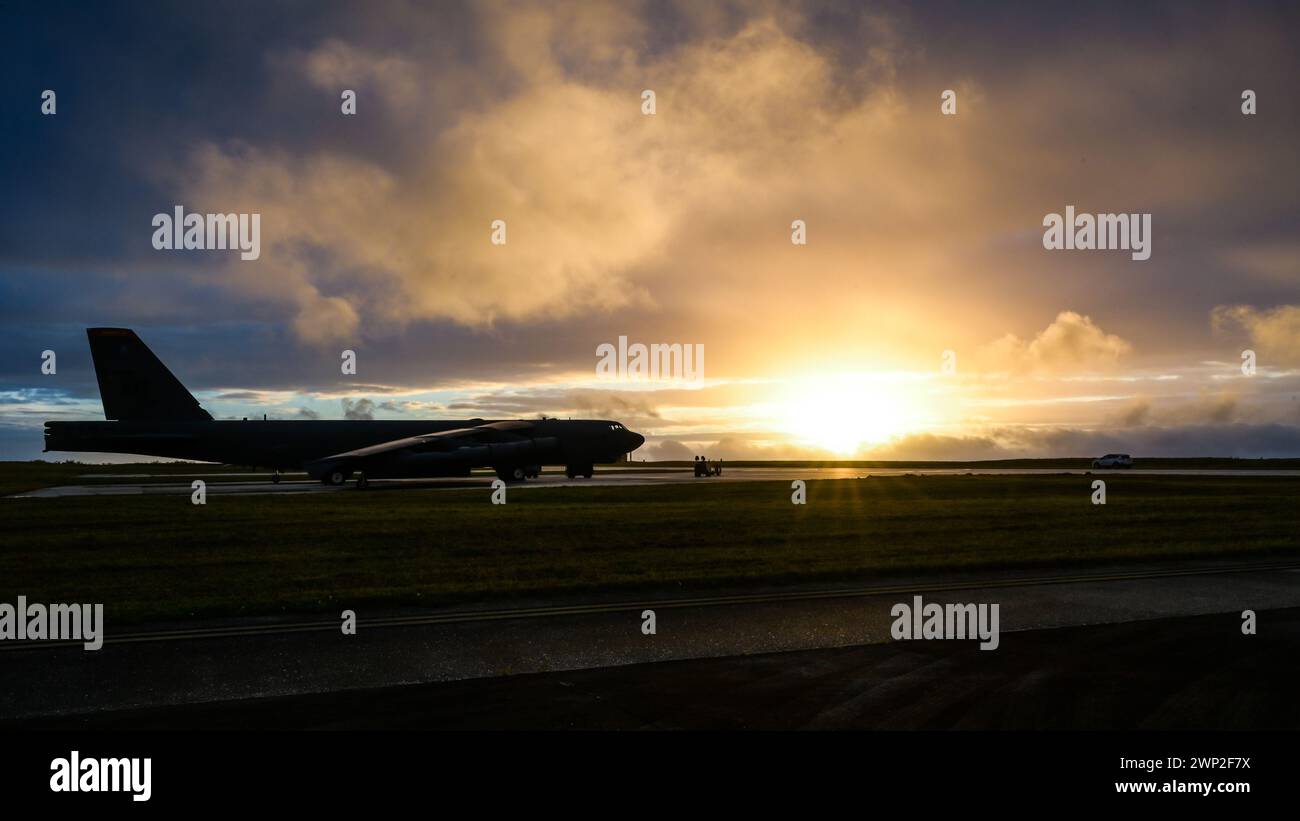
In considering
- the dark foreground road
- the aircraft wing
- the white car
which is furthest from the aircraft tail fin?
the white car

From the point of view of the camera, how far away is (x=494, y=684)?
966 centimetres

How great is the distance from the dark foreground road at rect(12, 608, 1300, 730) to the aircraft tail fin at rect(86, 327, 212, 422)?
4777cm

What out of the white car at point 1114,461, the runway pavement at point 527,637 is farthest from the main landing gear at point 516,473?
the white car at point 1114,461

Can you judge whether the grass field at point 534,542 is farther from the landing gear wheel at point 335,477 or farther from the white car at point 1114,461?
the white car at point 1114,461

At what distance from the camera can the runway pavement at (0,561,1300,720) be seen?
9.71 m

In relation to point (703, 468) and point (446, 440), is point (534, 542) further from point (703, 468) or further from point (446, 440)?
point (703, 468)

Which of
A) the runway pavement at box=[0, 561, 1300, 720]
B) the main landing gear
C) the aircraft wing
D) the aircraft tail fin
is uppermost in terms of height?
the aircraft tail fin

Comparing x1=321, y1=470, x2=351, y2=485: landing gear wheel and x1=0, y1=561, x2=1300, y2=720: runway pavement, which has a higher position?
x1=321, y1=470, x2=351, y2=485: landing gear wheel

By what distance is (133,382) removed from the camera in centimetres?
5016

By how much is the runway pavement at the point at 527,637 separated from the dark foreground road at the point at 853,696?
1.46ft

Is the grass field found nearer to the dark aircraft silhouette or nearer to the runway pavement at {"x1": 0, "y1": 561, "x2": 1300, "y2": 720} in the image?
the runway pavement at {"x1": 0, "y1": 561, "x2": 1300, "y2": 720}
